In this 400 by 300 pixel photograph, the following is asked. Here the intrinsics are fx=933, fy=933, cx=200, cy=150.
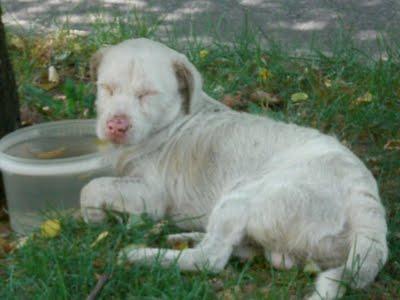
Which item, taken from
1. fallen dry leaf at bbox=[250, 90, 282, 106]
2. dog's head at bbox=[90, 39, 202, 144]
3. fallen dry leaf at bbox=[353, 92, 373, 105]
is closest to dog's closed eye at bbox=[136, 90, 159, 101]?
dog's head at bbox=[90, 39, 202, 144]

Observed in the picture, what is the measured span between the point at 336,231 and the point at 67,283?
1175 millimetres

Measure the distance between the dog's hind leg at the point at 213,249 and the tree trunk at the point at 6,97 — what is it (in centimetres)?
115

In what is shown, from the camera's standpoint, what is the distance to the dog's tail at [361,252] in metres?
3.82

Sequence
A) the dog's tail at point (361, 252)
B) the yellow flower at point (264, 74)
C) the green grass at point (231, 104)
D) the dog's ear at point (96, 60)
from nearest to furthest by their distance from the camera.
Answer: the dog's tail at point (361, 252) < the green grass at point (231, 104) < the dog's ear at point (96, 60) < the yellow flower at point (264, 74)

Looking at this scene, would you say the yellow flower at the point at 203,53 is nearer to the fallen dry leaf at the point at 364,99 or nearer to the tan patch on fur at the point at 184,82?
the fallen dry leaf at the point at 364,99

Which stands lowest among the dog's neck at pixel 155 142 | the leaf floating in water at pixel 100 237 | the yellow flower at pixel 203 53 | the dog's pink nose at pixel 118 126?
the leaf floating in water at pixel 100 237

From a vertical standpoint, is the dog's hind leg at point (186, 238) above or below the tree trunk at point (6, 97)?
below

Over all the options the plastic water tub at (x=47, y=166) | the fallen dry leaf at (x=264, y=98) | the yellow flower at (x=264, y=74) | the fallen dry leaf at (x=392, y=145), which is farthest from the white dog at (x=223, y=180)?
the yellow flower at (x=264, y=74)

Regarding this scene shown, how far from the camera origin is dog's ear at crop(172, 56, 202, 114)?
461 centimetres

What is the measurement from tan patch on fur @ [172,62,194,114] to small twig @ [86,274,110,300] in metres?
1.09

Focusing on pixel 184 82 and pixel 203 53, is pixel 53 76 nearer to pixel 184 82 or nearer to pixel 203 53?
pixel 203 53

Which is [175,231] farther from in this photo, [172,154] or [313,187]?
[313,187]

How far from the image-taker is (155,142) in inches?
184

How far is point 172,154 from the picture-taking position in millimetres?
4645
